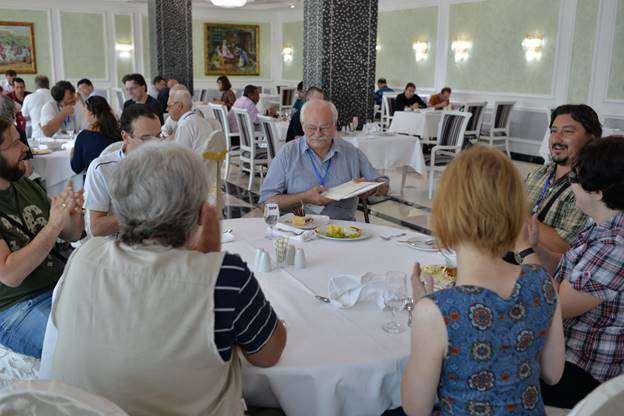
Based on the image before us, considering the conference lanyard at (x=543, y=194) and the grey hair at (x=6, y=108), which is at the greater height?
the grey hair at (x=6, y=108)

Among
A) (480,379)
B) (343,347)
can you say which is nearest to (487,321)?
(480,379)

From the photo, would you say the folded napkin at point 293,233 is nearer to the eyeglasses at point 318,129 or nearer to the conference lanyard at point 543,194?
the eyeglasses at point 318,129

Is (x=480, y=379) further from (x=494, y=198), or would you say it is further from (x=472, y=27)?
(x=472, y=27)

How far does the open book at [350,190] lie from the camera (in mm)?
2879

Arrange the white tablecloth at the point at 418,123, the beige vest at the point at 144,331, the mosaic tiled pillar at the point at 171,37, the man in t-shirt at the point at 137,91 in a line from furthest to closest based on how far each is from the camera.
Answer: the mosaic tiled pillar at the point at 171,37, the white tablecloth at the point at 418,123, the man in t-shirt at the point at 137,91, the beige vest at the point at 144,331

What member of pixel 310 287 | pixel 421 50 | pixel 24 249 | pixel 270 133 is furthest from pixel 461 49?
pixel 24 249

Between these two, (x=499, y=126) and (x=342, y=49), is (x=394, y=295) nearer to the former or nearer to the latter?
(x=342, y=49)

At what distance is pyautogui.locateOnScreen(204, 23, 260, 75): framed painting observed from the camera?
16.9m

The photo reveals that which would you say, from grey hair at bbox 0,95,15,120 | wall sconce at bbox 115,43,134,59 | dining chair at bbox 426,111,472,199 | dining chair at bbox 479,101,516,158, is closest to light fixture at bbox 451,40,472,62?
dining chair at bbox 479,101,516,158

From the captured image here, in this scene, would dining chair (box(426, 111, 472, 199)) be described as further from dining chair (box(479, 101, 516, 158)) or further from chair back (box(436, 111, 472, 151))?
dining chair (box(479, 101, 516, 158))

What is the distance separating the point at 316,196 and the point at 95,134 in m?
2.16

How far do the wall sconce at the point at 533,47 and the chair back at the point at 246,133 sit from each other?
5538 millimetres

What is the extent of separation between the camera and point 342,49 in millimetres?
6562

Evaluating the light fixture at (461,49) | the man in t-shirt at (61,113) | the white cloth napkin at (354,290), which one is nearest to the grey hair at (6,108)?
the man in t-shirt at (61,113)
